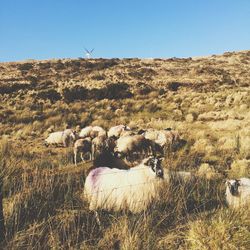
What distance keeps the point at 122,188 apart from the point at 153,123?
15742 millimetres

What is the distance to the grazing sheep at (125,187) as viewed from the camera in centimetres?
688

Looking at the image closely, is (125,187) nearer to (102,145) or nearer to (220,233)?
(220,233)

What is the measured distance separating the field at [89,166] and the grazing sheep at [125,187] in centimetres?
16

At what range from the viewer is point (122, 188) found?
729 cm

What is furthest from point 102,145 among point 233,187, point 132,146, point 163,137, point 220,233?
point 220,233

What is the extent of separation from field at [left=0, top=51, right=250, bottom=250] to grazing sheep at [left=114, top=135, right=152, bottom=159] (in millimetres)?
1026

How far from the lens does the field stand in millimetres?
5508

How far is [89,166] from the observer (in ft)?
39.8

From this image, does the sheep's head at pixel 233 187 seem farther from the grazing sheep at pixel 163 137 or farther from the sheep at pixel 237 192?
the grazing sheep at pixel 163 137

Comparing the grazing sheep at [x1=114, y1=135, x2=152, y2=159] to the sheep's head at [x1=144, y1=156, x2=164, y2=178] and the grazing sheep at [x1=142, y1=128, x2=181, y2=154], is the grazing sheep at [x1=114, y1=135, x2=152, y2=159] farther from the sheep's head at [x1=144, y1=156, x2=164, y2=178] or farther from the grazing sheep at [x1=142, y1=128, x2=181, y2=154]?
the sheep's head at [x1=144, y1=156, x2=164, y2=178]

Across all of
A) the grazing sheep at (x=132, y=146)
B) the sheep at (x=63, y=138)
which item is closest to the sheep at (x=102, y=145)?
the grazing sheep at (x=132, y=146)

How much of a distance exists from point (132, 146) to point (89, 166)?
2304mm

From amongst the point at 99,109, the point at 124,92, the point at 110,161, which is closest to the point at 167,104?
the point at 99,109

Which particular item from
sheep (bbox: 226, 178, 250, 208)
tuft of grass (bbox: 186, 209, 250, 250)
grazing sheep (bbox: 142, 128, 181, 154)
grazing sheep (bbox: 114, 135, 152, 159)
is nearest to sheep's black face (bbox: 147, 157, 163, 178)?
sheep (bbox: 226, 178, 250, 208)
